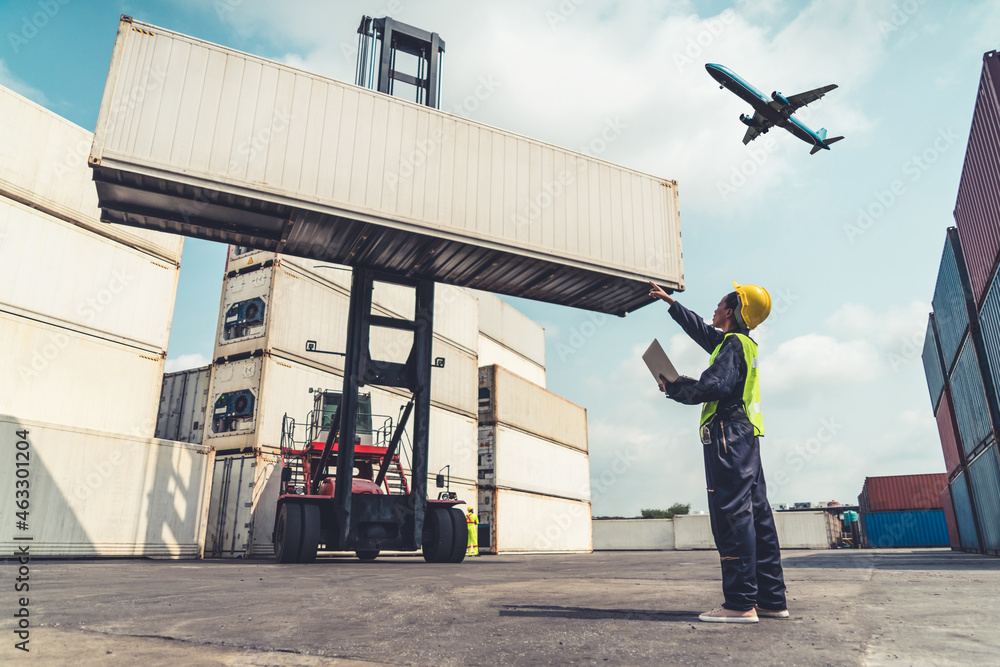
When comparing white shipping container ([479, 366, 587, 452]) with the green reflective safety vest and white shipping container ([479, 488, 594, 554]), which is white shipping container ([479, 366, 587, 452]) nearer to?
white shipping container ([479, 488, 594, 554])

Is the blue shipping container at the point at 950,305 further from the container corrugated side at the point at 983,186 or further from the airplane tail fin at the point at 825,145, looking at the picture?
the airplane tail fin at the point at 825,145

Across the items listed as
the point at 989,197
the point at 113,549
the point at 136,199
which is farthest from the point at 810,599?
the point at 113,549

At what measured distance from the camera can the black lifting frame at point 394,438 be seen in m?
9.42

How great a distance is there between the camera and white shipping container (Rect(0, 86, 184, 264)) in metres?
11.5

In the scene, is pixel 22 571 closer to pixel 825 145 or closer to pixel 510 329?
pixel 510 329

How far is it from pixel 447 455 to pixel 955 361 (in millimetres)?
14992

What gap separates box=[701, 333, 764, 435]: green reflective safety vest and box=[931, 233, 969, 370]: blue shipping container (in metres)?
13.7

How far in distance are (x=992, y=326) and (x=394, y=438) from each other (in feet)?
38.8

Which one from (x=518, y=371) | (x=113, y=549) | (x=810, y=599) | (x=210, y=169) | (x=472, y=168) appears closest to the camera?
(x=810, y=599)

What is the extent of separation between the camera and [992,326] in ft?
37.9

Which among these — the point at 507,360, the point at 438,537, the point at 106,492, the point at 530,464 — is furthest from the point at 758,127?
the point at 106,492

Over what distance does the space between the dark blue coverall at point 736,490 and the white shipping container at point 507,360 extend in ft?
75.6

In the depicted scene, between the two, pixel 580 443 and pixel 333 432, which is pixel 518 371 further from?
pixel 333 432

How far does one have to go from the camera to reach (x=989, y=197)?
35.3ft
